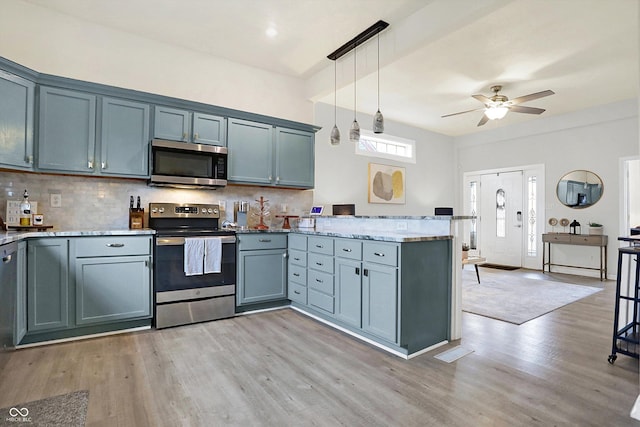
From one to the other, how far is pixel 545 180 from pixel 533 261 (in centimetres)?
158

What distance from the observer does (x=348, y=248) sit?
118 inches

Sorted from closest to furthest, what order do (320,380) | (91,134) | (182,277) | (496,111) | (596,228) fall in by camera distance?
(320,380) < (91,134) < (182,277) < (496,111) < (596,228)

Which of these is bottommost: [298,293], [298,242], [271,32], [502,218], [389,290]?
[298,293]

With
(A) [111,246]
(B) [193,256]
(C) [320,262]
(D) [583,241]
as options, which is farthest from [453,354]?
(D) [583,241]

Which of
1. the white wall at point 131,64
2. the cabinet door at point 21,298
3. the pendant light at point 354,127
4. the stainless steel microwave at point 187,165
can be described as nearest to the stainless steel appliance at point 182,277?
the stainless steel microwave at point 187,165

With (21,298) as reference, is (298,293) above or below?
below

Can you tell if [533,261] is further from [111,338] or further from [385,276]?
[111,338]

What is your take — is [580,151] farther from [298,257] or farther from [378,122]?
[298,257]

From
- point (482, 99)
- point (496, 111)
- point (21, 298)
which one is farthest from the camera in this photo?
point (496, 111)

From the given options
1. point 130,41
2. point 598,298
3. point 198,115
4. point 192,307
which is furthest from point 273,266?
point 598,298

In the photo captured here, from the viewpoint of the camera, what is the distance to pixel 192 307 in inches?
129

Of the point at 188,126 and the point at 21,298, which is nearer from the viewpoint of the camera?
the point at 21,298

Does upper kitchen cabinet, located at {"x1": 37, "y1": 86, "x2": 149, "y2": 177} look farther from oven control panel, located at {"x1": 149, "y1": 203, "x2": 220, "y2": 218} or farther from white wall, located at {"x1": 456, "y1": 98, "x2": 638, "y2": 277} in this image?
white wall, located at {"x1": 456, "y1": 98, "x2": 638, "y2": 277}

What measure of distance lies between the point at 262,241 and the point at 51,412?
219 centimetres
